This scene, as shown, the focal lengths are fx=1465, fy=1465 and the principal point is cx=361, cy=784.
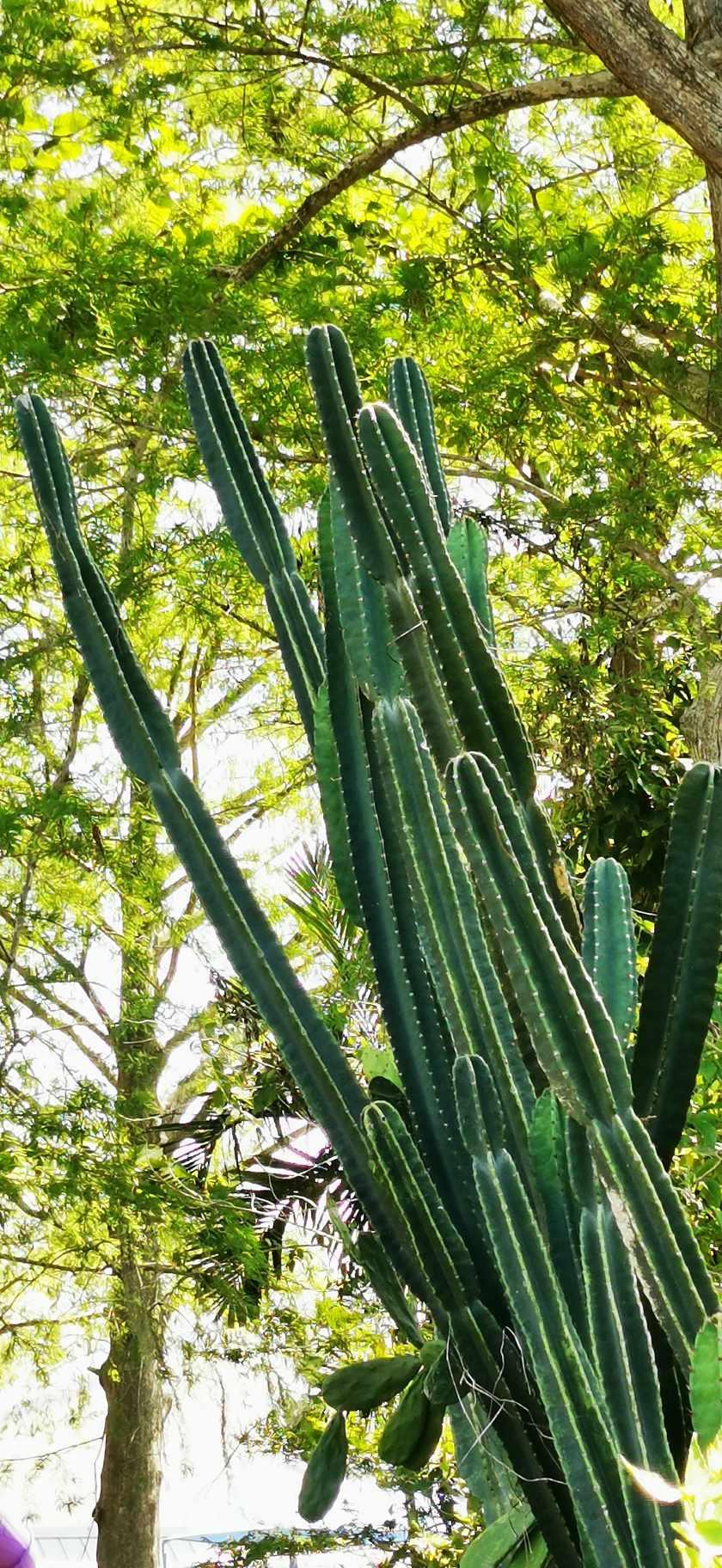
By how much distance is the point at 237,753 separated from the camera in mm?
7645

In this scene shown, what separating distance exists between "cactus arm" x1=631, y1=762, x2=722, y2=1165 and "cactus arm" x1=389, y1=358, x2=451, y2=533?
2.00 ft

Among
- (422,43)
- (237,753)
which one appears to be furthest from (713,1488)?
(237,753)

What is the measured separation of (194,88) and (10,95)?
606mm

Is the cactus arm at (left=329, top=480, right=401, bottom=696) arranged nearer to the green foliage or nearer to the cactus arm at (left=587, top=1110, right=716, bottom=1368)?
the cactus arm at (left=587, top=1110, right=716, bottom=1368)

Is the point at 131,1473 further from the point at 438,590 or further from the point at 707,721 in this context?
the point at 438,590

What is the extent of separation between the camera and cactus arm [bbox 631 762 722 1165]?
162 centimetres

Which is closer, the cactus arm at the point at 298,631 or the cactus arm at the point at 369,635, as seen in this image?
the cactus arm at the point at 369,635

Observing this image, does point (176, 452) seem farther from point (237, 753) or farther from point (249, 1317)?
point (237, 753)

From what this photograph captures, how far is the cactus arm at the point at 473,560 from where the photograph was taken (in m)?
1.93

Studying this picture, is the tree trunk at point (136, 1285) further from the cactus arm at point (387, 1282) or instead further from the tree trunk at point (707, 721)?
the cactus arm at point (387, 1282)

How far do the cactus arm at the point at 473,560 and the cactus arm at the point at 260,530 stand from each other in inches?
8.2

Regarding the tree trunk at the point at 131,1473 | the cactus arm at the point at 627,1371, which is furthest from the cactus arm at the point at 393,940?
the tree trunk at the point at 131,1473

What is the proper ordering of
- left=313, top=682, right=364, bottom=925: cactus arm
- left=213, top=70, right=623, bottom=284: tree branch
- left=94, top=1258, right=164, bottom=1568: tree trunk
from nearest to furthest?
left=313, top=682, right=364, bottom=925: cactus arm
left=213, top=70, right=623, bottom=284: tree branch
left=94, top=1258, right=164, bottom=1568: tree trunk

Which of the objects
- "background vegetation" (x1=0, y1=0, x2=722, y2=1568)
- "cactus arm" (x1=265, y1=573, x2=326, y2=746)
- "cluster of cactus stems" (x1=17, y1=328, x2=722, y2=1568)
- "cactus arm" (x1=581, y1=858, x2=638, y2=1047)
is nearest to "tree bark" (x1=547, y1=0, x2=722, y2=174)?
"background vegetation" (x1=0, y1=0, x2=722, y2=1568)
